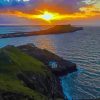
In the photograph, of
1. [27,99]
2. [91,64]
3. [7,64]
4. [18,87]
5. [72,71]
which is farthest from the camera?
[91,64]

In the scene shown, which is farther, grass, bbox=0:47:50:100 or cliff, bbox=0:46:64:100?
grass, bbox=0:47:50:100

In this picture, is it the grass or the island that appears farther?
the grass

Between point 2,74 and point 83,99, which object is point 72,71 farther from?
point 2,74

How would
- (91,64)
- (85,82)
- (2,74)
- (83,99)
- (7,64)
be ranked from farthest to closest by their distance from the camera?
(91,64) < (85,82) < (83,99) < (7,64) < (2,74)

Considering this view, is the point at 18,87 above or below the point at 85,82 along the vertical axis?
above

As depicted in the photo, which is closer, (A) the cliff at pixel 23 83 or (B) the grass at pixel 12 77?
(A) the cliff at pixel 23 83

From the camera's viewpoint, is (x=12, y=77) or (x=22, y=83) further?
(x=12, y=77)

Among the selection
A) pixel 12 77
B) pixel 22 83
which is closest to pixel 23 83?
pixel 22 83

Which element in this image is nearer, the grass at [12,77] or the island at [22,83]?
the island at [22,83]

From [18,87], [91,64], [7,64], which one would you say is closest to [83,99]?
[7,64]

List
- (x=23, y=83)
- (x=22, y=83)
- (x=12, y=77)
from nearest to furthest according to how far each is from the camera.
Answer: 1. (x=22, y=83)
2. (x=23, y=83)
3. (x=12, y=77)

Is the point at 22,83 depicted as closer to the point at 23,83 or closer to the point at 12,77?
the point at 23,83
